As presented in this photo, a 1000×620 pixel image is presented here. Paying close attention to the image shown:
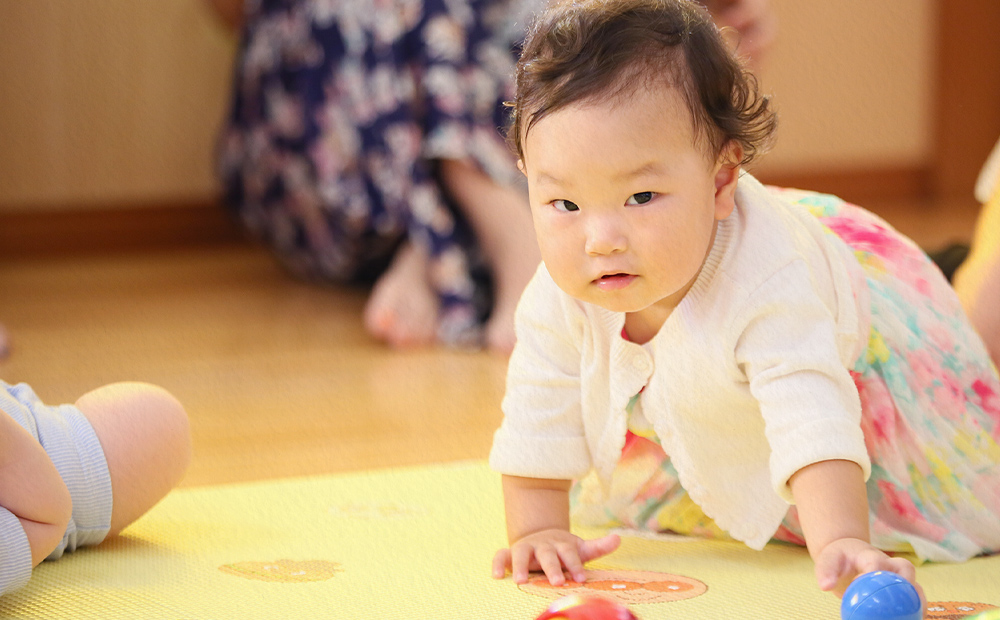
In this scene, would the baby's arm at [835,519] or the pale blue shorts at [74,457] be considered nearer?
A: the baby's arm at [835,519]

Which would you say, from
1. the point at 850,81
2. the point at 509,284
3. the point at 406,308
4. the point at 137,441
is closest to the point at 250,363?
the point at 406,308

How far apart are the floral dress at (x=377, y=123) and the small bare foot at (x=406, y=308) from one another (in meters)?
0.02

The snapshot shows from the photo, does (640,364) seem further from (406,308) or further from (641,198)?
(406,308)

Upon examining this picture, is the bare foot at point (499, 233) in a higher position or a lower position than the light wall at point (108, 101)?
lower

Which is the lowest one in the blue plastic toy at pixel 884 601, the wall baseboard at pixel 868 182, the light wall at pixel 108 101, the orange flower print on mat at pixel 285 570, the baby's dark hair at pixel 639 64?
the orange flower print on mat at pixel 285 570

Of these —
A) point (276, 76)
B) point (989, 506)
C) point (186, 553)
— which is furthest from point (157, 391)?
point (276, 76)

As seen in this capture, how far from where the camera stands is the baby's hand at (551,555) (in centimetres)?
66

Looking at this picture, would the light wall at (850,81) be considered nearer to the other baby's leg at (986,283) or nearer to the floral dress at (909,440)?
the other baby's leg at (986,283)

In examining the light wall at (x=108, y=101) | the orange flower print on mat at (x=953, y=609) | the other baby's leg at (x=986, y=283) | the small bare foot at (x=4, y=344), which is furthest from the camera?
the light wall at (x=108, y=101)

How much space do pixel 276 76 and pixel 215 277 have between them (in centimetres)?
41

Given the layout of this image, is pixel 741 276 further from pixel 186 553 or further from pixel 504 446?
pixel 186 553

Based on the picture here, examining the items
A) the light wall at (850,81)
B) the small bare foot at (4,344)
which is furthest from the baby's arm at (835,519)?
the light wall at (850,81)

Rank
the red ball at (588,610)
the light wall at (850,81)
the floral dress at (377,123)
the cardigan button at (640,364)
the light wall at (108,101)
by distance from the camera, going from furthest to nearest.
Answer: the light wall at (850,81) → the light wall at (108,101) → the floral dress at (377,123) → the cardigan button at (640,364) → the red ball at (588,610)

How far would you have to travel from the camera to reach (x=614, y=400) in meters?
0.71
